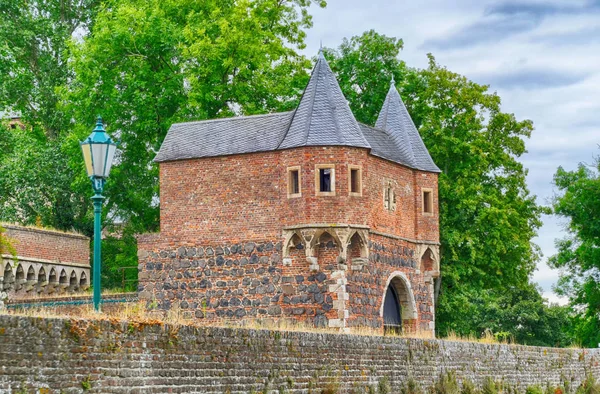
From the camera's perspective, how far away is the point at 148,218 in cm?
4697

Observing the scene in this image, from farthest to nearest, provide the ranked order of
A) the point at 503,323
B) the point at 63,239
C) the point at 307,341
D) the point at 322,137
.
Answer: the point at 503,323 < the point at 63,239 < the point at 322,137 < the point at 307,341

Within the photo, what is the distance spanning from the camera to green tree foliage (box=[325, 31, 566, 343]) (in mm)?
46250

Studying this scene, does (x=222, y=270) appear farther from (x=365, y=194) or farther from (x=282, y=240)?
(x=365, y=194)

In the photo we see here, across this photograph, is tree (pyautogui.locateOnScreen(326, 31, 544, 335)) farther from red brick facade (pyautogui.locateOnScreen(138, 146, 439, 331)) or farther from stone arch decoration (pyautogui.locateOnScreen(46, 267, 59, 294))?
stone arch decoration (pyautogui.locateOnScreen(46, 267, 59, 294))

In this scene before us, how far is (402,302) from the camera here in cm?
3803

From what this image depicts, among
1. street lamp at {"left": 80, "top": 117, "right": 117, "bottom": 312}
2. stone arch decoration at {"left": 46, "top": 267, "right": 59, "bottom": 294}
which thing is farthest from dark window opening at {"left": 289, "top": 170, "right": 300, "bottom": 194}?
street lamp at {"left": 80, "top": 117, "right": 117, "bottom": 312}

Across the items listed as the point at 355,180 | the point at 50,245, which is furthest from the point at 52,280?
the point at 355,180

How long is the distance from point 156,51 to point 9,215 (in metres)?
10.1

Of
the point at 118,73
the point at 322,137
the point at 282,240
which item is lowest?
the point at 282,240

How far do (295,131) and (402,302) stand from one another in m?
7.50

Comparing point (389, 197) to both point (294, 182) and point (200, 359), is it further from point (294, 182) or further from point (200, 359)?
point (200, 359)

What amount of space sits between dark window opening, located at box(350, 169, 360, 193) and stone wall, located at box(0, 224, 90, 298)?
1308 cm

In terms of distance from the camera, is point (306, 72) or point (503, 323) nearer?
point (306, 72)

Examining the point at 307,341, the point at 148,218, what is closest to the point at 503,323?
the point at 148,218
